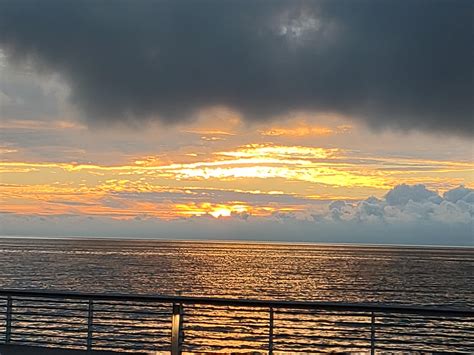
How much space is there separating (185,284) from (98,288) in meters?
8.88

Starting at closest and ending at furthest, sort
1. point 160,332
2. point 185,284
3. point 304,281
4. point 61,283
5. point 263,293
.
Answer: point 160,332 → point 263,293 → point 61,283 → point 185,284 → point 304,281

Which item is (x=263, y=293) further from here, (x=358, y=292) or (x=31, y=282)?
(x=31, y=282)

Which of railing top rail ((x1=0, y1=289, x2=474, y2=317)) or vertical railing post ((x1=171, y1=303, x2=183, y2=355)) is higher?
railing top rail ((x1=0, y1=289, x2=474, y2=317))

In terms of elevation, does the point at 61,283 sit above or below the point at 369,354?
below

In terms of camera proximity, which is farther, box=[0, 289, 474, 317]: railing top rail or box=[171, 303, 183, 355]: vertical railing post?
box=[171, 303, 183, 355]: vertical railing post

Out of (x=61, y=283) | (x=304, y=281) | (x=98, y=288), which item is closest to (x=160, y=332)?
(x=98, y=288)

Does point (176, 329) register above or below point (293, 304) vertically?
below

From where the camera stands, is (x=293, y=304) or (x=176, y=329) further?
(x=176, y=329)

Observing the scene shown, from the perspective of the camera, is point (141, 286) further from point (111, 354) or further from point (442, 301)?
point (111, 354)

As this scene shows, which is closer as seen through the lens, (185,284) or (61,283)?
(61,283)

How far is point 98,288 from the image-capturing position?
52.0 m

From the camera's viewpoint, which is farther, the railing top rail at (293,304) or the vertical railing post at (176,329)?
the vertical railing post at (176,329)

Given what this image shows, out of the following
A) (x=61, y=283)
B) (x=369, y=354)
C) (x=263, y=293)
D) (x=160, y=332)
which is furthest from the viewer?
(x=61, y=283)

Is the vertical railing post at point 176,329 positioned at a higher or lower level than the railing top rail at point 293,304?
lower
